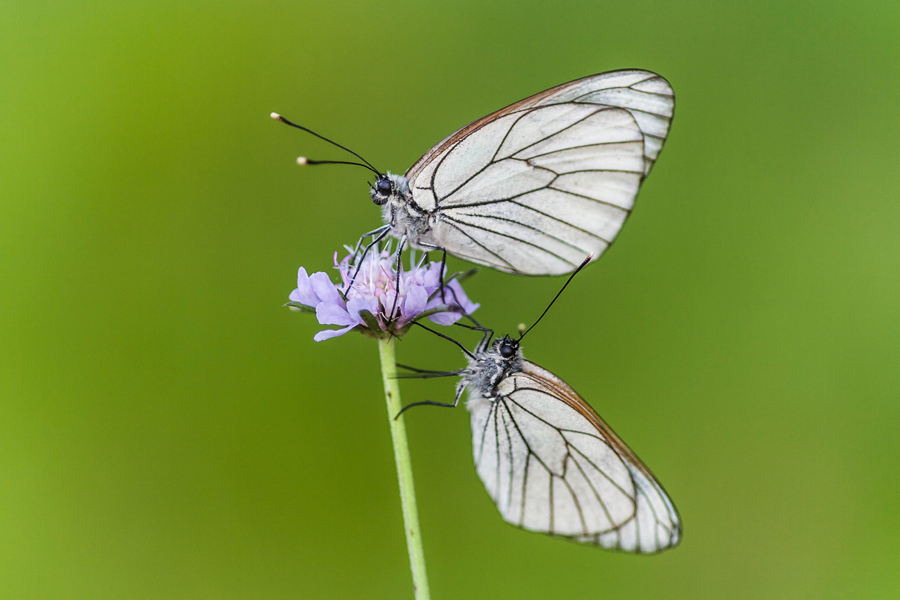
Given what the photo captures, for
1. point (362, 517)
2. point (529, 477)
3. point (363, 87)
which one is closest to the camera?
point (529, 477)

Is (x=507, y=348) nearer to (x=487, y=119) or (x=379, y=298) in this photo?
(x=379, y=298)

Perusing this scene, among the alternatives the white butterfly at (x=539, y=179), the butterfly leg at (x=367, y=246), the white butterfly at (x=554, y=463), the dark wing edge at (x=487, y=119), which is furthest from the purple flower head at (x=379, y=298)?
the dark wing edge at (x=487, y=119)

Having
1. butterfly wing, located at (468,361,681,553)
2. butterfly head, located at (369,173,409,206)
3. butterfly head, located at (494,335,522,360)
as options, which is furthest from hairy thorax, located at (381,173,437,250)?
butterfly wing, located at (468,361,681,553)

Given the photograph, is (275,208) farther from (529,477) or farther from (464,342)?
(529,477)

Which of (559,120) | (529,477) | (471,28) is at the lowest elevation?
(529,477)

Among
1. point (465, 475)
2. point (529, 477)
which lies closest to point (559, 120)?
point (529, 477)

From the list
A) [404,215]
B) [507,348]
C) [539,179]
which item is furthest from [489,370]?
[539,179]

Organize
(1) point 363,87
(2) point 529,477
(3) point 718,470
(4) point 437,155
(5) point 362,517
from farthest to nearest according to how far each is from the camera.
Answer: (1) point 363,87
(3) point 718,470
(5) point 362,517
(4) point 437,155
(2) point 529,477
